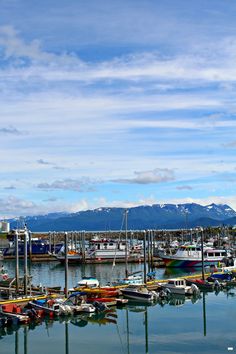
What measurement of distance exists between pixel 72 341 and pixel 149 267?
46724mm

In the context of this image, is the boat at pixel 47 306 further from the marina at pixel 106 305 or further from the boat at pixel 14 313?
the boat at pixel 14 313

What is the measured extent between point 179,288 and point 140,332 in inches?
562

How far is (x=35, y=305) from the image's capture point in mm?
42000

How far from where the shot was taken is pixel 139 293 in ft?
160

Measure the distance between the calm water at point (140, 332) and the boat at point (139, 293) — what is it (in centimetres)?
115

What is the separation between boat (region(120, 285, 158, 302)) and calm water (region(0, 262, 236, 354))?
3.76 feet

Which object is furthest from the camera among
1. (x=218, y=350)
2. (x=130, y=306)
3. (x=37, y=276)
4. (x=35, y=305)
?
(x=37, y=276)

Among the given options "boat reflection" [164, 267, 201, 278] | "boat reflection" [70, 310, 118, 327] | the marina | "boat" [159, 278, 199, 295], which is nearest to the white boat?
"boat reflection" [164, 267, 201, 278]

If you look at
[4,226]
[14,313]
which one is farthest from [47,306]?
[4,226]

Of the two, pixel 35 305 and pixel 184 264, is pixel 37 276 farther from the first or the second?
pixel 35 305

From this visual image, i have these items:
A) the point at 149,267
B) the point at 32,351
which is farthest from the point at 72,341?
the point at 149,267

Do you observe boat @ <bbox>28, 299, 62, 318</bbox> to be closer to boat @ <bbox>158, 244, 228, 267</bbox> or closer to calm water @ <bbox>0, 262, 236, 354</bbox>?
calm water @ <bbox>0, 262, 236, 354</bbox>

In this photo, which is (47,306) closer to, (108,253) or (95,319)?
(95,319)

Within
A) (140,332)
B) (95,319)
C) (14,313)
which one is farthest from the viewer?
(95,319)
